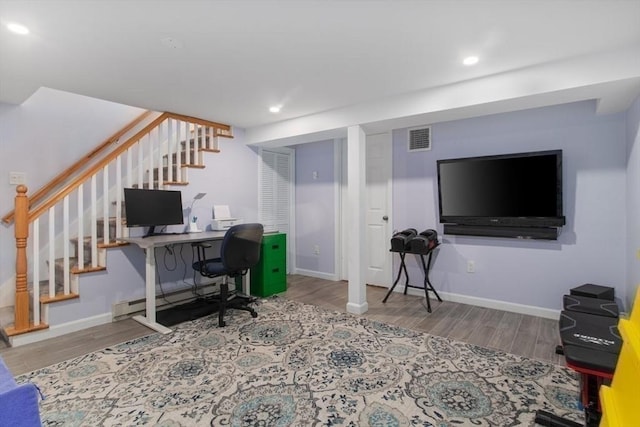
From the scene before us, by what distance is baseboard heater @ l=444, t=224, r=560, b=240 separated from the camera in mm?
3193

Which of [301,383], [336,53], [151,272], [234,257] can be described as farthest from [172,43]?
[301,383]

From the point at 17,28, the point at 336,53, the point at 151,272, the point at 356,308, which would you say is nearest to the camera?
the point at 17,28

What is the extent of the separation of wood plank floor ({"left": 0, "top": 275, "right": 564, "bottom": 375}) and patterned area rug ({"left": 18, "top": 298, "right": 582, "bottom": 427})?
18cm

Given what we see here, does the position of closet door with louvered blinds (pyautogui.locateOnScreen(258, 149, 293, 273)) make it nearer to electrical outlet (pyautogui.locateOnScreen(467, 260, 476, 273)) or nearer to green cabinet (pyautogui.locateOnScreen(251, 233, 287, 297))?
green cabinet (pyautogui.locateOnScreen(251, 233, 287, 297))

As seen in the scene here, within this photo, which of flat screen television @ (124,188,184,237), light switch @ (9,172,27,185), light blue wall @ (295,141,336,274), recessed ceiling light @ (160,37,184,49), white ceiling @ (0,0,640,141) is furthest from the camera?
light blue wall @ (295,141,336,274)

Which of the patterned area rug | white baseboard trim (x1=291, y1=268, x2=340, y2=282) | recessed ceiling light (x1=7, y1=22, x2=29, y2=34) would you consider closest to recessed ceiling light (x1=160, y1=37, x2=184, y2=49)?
recessed ceiling light (x1=7, y1=22, x2=29, y2=34)

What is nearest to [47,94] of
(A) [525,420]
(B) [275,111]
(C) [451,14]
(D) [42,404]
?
(B) [275,111]

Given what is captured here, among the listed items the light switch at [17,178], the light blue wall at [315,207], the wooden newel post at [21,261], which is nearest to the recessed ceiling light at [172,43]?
the wooden newel post at [21,261]

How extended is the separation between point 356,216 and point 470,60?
1.76m

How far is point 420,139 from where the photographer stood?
13.2 ft

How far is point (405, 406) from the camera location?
191 centimetres

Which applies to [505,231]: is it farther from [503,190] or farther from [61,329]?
[61,329]

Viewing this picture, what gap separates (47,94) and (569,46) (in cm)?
490

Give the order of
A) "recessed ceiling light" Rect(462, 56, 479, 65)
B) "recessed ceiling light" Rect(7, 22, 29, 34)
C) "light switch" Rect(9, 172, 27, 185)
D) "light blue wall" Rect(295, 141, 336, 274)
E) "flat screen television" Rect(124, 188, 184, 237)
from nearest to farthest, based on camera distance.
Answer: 1. "recessed ceiling light" Rect(7, 22, 29, 34)
2. "recessed ceiling light" Rect(462, 56, 479, 65)
3. "flat screen television" Rect(124, 188, 184, 237)
4. "light switch" Rect(9, 172, 27, 185)
5. "light blue wall" Rect(295, 141, 336, 274)
